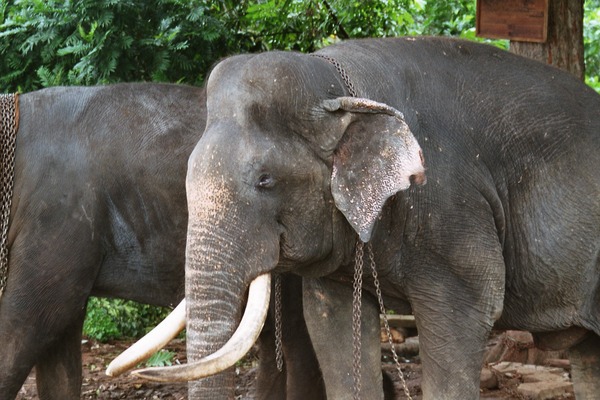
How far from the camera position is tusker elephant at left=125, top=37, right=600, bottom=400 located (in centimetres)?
486

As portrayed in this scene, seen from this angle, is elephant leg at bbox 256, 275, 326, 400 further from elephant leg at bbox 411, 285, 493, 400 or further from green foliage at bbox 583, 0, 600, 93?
green foliage at bbox 583, 0, 600, 93

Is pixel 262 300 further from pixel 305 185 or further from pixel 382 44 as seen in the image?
pixel 382 44

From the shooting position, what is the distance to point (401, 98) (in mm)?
5391

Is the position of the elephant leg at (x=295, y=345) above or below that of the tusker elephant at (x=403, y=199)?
below

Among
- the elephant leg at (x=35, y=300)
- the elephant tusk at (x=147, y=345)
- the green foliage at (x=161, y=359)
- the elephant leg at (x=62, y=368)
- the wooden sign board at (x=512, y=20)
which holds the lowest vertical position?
the green foliage at (x=161, y=359)

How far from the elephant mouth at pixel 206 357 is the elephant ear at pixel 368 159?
0.47m

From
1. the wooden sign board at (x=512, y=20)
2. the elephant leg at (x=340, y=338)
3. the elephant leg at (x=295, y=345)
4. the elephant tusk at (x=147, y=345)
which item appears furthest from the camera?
the wooden sign board at (x=512, y=20)

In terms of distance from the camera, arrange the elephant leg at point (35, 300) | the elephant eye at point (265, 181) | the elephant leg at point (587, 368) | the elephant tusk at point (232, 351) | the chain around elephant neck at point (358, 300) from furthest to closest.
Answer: the elephant leg at point (35, 300) → the elephant leg at point (587, 368) → the chain around elephant neck at point (358, 300) → the elephant eye at point (265, 181) → the elephant tusk at point (232, 351)

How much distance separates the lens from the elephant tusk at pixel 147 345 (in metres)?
4.68

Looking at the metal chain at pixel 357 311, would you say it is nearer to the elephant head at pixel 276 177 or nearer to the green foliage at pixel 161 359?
the elephant head at pixel 276 177

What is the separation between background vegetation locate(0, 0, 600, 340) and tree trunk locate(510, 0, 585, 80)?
1.72m

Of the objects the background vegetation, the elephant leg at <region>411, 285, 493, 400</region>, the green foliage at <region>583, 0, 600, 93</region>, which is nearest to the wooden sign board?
the background vegetation

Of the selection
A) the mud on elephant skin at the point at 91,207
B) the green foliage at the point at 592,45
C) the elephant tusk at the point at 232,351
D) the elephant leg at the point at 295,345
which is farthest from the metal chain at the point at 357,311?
the green foliage at the point at 592,45

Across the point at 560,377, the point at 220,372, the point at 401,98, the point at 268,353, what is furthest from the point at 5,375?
the point at 560,377
